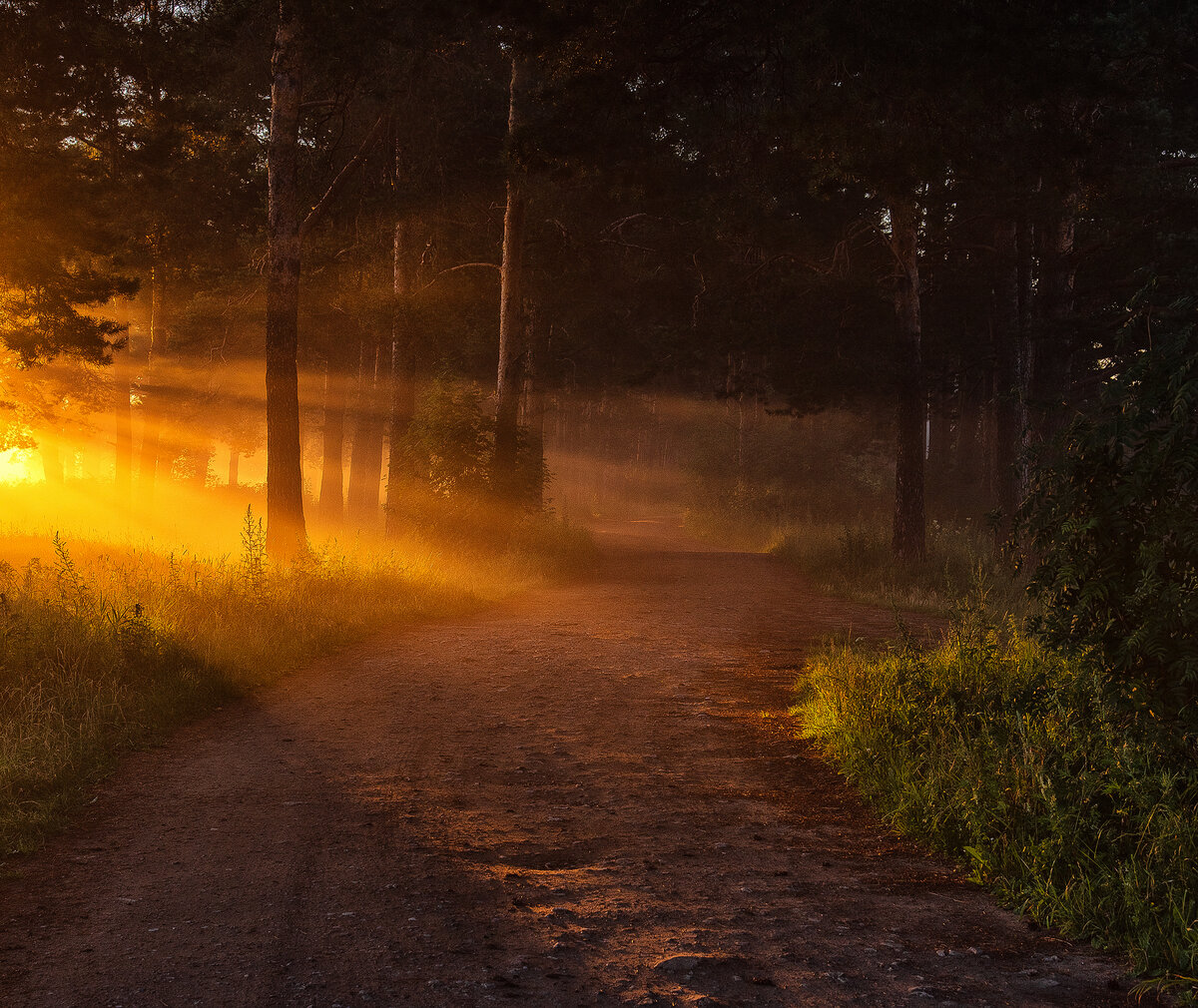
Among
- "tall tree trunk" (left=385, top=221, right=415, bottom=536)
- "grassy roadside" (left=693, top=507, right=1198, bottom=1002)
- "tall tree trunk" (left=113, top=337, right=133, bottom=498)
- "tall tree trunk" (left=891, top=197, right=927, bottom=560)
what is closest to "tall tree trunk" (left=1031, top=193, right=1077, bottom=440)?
"tall tree trunk" (left=891, top=197, right=927, bottom=560)

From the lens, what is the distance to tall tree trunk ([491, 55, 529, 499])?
19781 mm

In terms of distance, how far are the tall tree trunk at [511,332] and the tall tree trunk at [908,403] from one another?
8090mm

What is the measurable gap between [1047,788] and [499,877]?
9.42 feet

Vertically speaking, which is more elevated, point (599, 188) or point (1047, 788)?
point (599, 188)

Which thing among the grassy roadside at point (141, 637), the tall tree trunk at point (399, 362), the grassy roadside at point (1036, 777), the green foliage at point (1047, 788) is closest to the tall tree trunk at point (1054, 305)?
the grassy roadside at point (141, 637)

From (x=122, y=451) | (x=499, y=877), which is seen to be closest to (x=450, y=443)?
(x=122, y=451)

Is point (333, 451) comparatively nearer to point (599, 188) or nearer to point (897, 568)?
point (599, 188)

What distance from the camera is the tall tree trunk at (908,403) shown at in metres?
19.4

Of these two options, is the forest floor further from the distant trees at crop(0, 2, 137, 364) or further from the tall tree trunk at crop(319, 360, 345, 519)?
the tall tree trunk at crop(319, 360, 345, 519)

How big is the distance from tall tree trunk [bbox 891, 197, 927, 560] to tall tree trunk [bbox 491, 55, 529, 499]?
809 cm

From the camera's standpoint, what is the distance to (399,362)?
23.7m

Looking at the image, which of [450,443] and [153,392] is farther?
[153,392]

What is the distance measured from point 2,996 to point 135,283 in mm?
17973

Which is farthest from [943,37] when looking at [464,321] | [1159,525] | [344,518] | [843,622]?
[344,518]
